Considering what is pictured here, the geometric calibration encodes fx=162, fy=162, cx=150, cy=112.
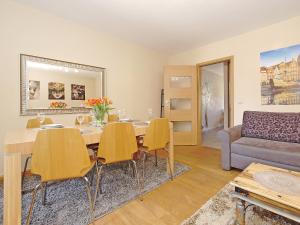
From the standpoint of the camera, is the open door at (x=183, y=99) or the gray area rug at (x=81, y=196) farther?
the open door at (x=183, y=99)

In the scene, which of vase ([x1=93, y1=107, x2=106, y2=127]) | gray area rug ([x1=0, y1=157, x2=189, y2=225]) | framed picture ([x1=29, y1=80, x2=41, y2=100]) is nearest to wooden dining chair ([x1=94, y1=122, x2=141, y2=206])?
gray area rug ([x1=0, y1=157, x2=189, y2=225])

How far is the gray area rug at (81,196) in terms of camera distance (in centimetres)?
142

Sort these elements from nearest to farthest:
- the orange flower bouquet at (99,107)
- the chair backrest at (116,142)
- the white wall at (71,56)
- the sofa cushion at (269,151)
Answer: the chair backrest at (116,142) → the sofa cushion at (269,151) → the orange flower bouquet at (99,107) → the white wall at (71,56)

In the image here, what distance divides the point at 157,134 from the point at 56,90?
1952 millimetres

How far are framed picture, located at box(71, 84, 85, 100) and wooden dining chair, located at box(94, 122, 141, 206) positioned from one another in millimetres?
1748

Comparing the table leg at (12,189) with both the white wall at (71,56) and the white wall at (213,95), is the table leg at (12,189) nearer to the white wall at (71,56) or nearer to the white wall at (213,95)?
the white wall at (71,56)

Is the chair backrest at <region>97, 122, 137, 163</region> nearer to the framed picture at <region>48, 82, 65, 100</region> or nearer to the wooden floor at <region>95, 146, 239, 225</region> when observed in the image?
the wooden floor at <region>95, 146, 239, 225</region>

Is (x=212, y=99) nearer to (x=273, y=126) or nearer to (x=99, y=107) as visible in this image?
(x=273, y=126)

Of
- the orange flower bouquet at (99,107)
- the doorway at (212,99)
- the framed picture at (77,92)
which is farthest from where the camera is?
the doorway at (212,99)

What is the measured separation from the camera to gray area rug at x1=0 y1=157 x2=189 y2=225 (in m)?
1.42

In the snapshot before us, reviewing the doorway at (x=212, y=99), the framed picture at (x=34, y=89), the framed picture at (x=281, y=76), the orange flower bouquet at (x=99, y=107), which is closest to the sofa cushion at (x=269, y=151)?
the framed picture at (x=281, y=76)

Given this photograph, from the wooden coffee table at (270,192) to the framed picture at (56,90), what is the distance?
9.19ft

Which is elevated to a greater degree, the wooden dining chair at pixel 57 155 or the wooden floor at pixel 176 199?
the wooden dining chair at pixel 57 155

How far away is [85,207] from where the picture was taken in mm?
1556
